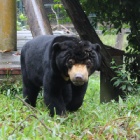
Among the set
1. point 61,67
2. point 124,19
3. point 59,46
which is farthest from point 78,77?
point 124,19

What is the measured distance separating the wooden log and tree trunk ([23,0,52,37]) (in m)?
0.38

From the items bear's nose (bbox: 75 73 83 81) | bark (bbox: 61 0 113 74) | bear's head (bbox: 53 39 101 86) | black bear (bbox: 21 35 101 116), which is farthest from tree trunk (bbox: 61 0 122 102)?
bear's nose (bbox: 75 73 83 81)

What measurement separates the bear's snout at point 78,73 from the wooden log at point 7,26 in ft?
11.9

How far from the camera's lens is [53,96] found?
4711mm

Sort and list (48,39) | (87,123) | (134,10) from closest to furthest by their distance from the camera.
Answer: (87,123) < (48,39) < (134,10)

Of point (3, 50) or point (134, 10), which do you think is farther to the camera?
point (3, 50)

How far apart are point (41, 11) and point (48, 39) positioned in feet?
7.24

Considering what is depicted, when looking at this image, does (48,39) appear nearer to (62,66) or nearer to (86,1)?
(62,66)

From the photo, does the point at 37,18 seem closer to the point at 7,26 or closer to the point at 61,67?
the point at 7,26

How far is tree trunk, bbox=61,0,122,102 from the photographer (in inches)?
251

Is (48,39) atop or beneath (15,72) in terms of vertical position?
atop

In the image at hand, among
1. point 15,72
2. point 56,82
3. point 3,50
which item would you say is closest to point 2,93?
point 15,72

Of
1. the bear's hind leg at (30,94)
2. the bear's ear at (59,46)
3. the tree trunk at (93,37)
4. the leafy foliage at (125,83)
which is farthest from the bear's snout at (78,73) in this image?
the tree trunk at (93,37)

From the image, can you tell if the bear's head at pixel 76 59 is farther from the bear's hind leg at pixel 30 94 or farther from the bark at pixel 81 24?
the bark at pixel 81 24
